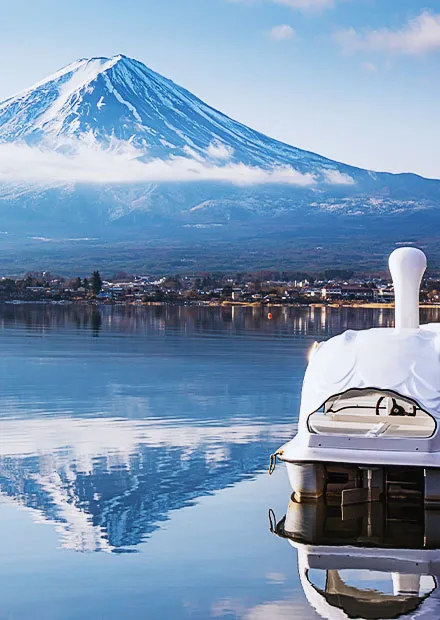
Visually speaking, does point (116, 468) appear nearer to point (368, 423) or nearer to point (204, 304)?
point (368, 423)

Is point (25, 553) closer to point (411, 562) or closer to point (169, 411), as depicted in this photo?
point (411, 562)

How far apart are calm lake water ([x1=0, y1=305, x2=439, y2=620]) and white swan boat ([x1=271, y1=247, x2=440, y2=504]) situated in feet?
2.24

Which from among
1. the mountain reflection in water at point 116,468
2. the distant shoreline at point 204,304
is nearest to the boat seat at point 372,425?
the mountain reflection in water at point 116,468

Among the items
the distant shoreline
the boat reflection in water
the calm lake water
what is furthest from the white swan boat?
the distant shoreline

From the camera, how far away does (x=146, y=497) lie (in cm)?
1452

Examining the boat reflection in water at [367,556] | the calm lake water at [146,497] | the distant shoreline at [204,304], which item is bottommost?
the distant shoreline at [204,304]

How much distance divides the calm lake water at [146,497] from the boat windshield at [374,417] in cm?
93

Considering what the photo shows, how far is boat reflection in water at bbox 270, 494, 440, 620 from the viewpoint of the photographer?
420 inches

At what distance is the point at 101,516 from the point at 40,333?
127ft

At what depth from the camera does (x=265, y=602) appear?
1052 centimetres

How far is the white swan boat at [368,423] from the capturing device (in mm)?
13844

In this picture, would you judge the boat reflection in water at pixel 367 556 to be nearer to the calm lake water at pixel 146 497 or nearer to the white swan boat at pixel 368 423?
the calm lake water at pixel 146 497

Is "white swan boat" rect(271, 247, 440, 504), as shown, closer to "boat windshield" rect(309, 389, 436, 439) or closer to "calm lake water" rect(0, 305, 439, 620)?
"boat windshield" rect(309, 389, 436, 439)

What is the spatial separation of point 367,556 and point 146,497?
3200 mm
